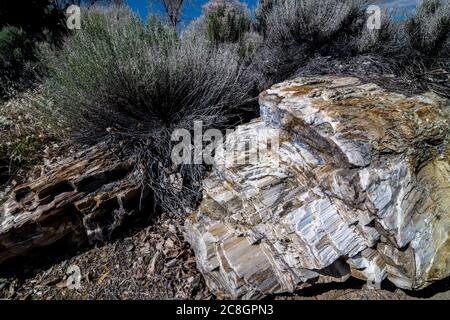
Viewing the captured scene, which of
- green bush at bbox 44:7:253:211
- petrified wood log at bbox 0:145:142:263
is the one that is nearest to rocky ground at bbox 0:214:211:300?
petrified wood log at bbox 0:145:142:263

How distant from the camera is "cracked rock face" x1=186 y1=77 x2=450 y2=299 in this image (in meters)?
1.55

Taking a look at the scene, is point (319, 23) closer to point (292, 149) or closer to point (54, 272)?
point (292, 149)

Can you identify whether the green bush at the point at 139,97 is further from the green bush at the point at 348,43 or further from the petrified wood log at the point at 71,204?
the green bush at the point at 348,43

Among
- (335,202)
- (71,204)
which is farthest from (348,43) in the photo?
(71,204)

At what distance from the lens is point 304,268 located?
168 centimetres

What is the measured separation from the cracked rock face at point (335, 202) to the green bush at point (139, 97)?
624 mm

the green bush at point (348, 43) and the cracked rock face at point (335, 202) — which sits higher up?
the green bush at point (348, 43)

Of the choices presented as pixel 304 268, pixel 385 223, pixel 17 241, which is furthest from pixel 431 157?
pixel 17 241

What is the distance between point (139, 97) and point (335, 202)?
2082 millimetres

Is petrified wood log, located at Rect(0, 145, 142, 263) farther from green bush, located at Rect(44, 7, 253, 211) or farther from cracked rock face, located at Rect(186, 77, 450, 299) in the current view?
cracked rock face, located at Rect(186, 77, 450, 299)

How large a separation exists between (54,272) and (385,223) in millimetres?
2481

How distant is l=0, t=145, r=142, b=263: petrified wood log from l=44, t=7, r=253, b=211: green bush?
0.78 feet

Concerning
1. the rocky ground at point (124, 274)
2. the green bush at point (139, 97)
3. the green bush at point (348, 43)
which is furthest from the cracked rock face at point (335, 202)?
the green bush at point (348, 43)

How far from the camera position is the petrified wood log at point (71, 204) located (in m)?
2.04
